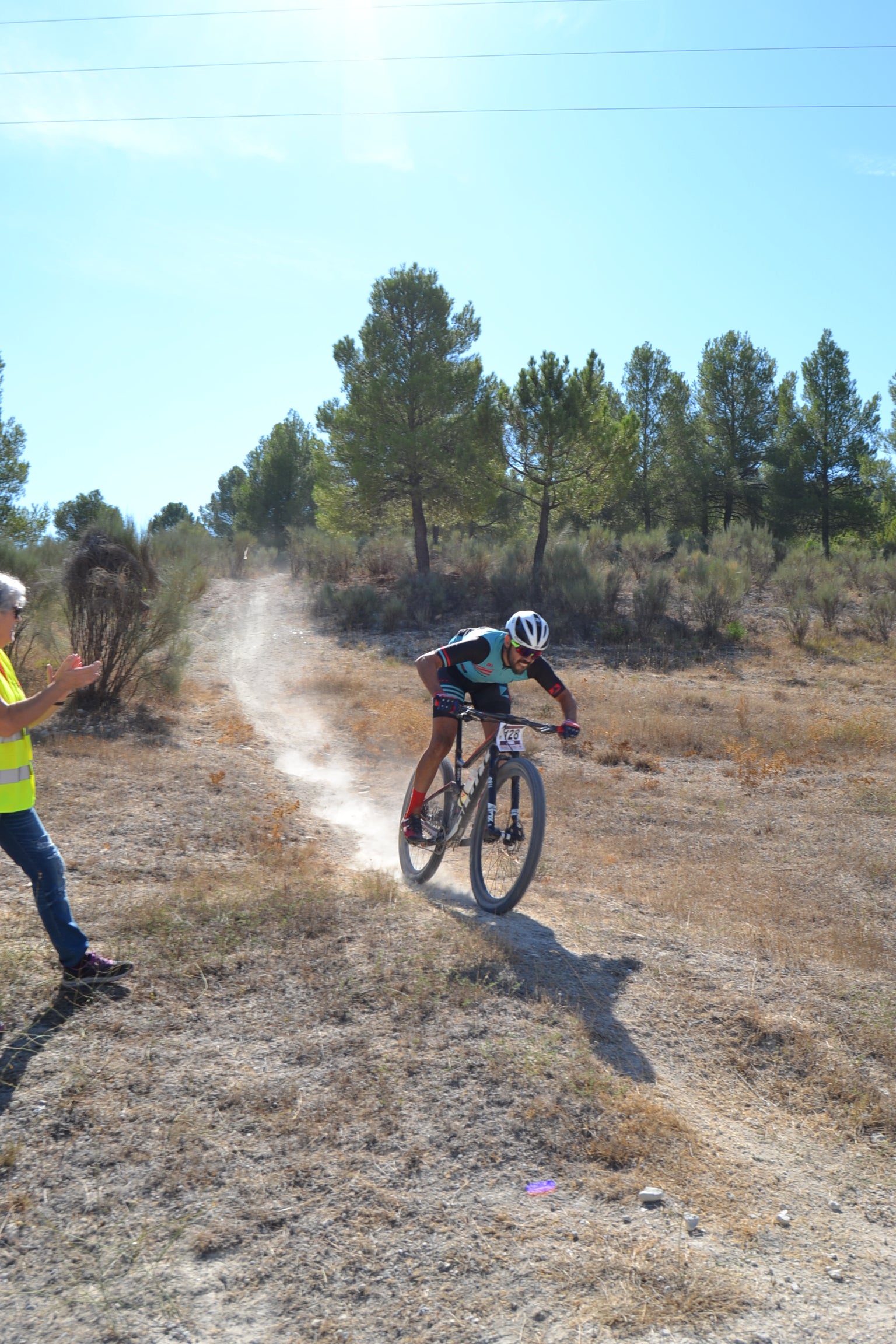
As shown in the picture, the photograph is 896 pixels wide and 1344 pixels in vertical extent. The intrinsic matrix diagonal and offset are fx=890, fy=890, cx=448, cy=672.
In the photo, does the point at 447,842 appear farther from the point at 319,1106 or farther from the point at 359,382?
the point at 359,382

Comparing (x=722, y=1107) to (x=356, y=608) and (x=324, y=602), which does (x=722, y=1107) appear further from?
(x=324, y=602)

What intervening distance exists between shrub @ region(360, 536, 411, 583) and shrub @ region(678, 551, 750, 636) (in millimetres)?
10420

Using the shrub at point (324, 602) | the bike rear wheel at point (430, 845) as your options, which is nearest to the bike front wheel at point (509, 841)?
the bike rear wheel at point (430, 845)

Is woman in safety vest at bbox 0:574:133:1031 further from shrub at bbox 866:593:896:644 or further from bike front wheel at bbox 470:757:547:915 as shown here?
shrub at bbox 866:593:896:644

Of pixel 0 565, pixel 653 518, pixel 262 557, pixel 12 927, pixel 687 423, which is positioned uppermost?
A: pixel 687 423

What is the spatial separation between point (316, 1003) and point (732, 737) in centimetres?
1039

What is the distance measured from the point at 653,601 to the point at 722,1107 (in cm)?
2190

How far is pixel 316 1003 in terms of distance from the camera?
13.5 ft

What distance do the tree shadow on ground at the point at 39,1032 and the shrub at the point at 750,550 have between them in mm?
26943

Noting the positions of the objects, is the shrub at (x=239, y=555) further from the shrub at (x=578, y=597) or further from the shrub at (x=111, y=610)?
the shrub at (x=111, y=610)

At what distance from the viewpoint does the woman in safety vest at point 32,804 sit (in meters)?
3.62

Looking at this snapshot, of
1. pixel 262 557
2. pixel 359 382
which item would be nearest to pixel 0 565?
pixel 359 382

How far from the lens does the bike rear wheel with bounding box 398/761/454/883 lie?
20.8 ft

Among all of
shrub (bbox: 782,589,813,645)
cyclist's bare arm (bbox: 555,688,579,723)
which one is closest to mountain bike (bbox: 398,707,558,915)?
cyclist's bare arm (bbox: 555,688,579,723)
